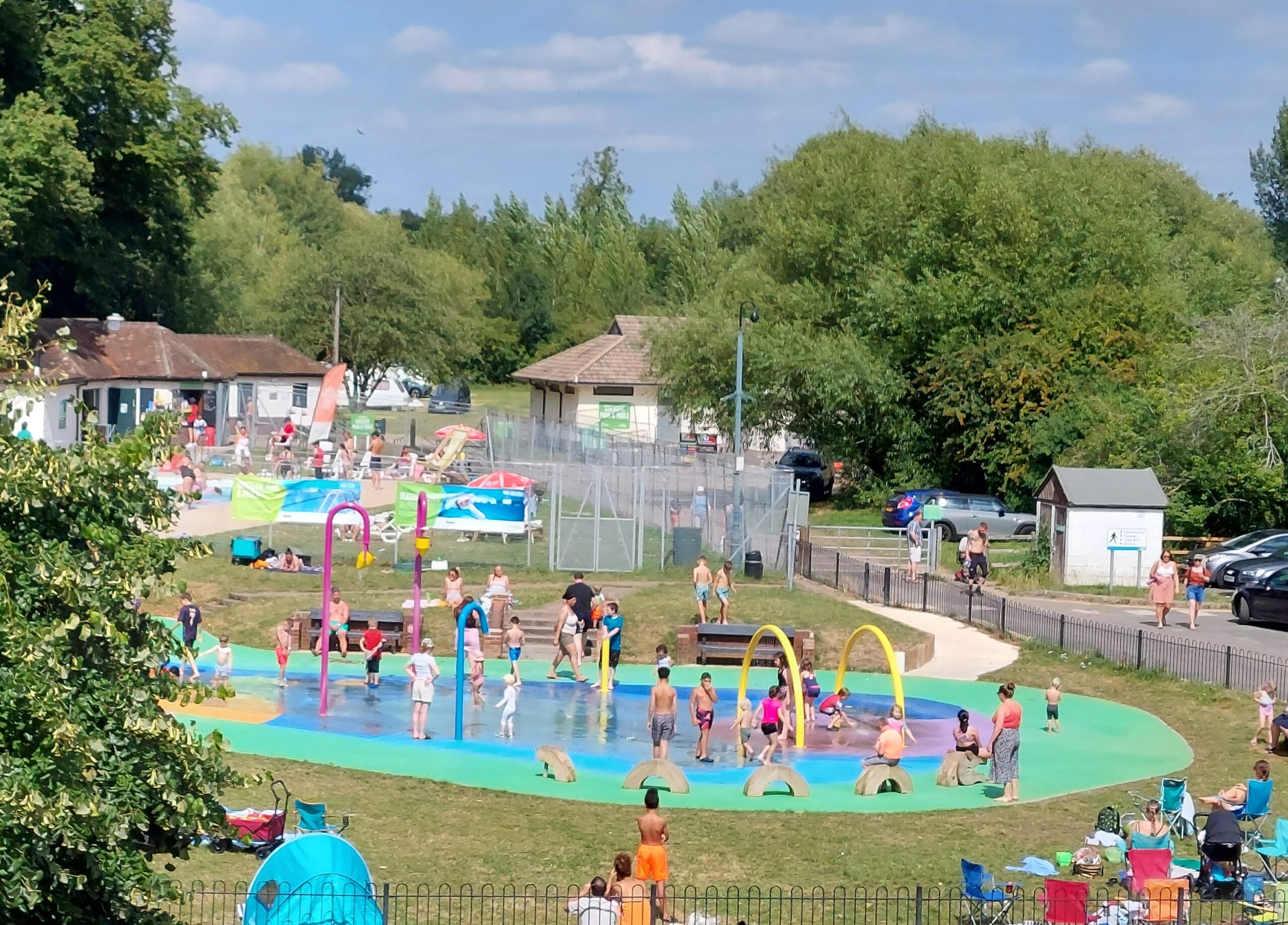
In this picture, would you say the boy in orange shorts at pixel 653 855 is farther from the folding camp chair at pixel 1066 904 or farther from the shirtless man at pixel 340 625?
the shirtless man at pixel 340 625

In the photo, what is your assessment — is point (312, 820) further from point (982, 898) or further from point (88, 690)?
point (88, 690)

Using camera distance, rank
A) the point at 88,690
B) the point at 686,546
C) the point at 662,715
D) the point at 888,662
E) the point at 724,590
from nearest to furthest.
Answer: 1. the point at 88,690
2. the point at 662,715
3. the point at 888,662
4. the point at 724,590
5. the point at 686,546

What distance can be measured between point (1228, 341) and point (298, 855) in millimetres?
34929

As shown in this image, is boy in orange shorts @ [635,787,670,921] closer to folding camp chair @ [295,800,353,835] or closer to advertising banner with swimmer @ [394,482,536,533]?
folding camp chair @ [295,800,353,835]

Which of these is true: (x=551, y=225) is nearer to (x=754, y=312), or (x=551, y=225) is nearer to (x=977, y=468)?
(x=977, y=468)

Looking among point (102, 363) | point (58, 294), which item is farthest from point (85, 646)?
point (58, 294)

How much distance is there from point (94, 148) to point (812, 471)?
90.9 ft

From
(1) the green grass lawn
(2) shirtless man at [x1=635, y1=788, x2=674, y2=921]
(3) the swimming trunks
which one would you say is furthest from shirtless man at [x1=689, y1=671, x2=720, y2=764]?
(2) shirtless man at [x1=635, y1=788, x2=674, y2=921]

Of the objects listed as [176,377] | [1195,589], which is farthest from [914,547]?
[176,377]

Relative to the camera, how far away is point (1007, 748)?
20.7 meters

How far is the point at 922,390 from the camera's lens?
50500 millimetres

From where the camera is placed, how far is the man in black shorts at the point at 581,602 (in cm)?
2934

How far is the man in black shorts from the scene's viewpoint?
1155 inches

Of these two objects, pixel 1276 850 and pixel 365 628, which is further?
pixel 365 628
